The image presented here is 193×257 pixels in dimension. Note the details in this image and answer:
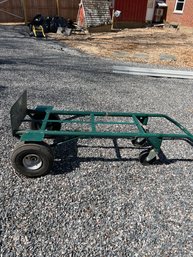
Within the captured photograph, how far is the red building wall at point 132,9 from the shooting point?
18.9 meters

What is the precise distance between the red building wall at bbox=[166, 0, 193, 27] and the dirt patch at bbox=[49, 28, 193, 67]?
18.5 ft

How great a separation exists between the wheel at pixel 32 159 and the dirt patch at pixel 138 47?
8177mm

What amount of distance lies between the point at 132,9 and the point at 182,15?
5169 millimetres

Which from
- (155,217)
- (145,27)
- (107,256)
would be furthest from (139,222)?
(145,27)

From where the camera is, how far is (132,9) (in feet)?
64.1

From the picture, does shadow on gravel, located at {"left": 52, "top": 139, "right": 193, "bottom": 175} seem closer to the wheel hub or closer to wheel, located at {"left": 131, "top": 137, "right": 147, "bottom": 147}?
wheel, located at {"left": 131, "top": 137, "right": 147, "bottom": 147}

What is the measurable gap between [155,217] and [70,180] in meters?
1.27

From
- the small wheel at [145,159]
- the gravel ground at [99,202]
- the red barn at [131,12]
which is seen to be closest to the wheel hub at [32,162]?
the gravel ground at [99,202]

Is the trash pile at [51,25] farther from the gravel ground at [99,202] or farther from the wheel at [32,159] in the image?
the wheel at [32,159]

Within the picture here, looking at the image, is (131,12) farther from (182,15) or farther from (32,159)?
(32,159)

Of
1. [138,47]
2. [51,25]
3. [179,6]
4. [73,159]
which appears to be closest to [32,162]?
[73,159]

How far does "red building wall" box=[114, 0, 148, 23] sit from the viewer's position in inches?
746

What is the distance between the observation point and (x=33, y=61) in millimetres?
8828

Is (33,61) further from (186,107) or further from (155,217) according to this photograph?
(155,217)
